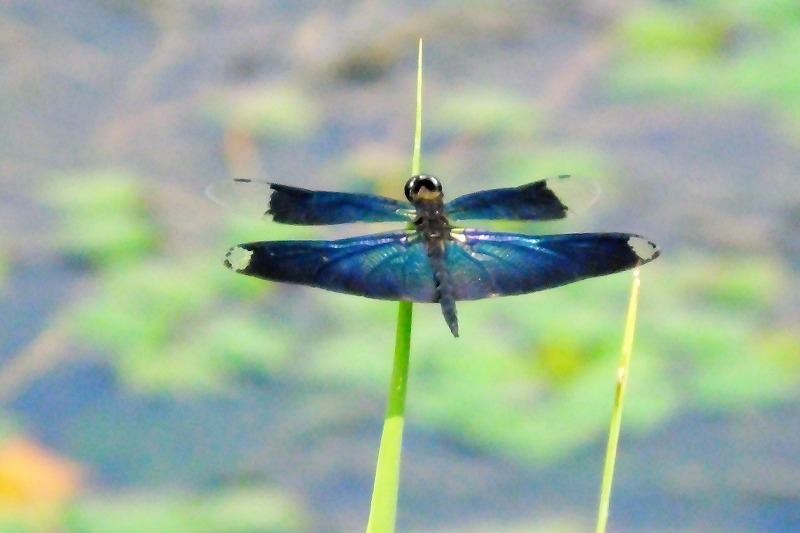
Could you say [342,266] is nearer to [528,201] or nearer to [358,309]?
[528,201]

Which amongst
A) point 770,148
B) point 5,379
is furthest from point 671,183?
point 5,379

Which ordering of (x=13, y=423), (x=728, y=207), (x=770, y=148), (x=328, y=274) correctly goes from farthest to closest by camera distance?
(x=770, y=148) < (x=728, y=207) < (x=13, y=423) < (x=328, y=274)

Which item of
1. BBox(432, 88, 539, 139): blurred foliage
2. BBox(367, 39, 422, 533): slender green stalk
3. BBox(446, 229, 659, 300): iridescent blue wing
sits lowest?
BBox(367, 39, 422, 533): slender green stalk

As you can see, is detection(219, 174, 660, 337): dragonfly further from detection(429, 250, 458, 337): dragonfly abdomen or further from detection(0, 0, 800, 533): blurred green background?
detection(0, 0, 800, 533): blurred green background

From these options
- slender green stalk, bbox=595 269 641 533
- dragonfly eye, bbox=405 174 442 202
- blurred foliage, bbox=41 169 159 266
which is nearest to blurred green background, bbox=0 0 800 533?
blurred foliage, bbox=41 169 159 266

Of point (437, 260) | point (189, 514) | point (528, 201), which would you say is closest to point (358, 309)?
point (189, 514)

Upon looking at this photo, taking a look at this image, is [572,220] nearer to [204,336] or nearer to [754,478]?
[754,478]

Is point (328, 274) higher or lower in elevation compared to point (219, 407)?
lower
